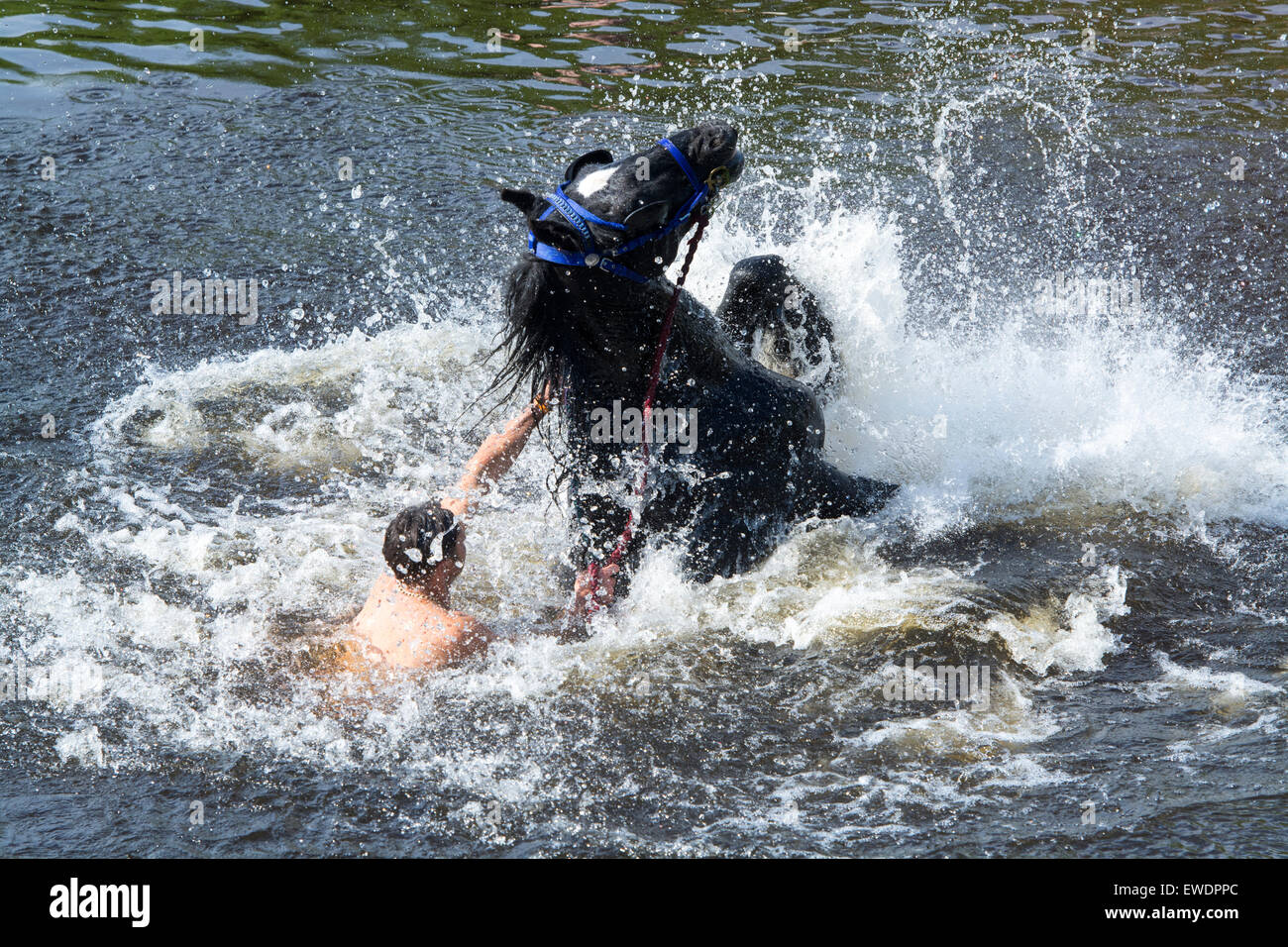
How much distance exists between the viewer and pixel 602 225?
11.6 feet

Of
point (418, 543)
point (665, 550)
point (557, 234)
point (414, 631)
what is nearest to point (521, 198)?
point (557, 234)

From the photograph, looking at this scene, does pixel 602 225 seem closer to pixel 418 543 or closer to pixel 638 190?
pixel 638 190

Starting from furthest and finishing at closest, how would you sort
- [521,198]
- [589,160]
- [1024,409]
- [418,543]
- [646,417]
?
1. [1024,409]
2. [418,543]
3. [646,417]
4. [589,160]
5. [521,198]

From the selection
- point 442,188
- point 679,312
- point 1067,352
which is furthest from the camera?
point 442,188

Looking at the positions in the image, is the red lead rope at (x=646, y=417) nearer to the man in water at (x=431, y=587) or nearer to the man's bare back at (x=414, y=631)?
the man in water at (x=431, y=587)

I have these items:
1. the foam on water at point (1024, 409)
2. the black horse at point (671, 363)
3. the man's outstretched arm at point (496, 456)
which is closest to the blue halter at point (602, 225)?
the black horse at point (671, 363)

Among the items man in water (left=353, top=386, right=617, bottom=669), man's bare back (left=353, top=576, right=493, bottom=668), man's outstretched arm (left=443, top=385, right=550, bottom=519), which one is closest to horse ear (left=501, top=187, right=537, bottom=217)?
man in water (left=353, top=386, right=617, bottom=669)

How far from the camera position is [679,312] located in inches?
156

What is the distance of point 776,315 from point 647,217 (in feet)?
4.39

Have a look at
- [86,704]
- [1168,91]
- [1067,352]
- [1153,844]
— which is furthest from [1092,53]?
[86,704]

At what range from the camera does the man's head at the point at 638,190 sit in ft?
11.6

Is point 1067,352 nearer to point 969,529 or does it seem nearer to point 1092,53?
point 969,529

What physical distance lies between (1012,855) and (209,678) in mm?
2704

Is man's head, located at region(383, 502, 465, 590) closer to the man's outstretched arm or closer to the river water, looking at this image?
the man's outstretched arm
